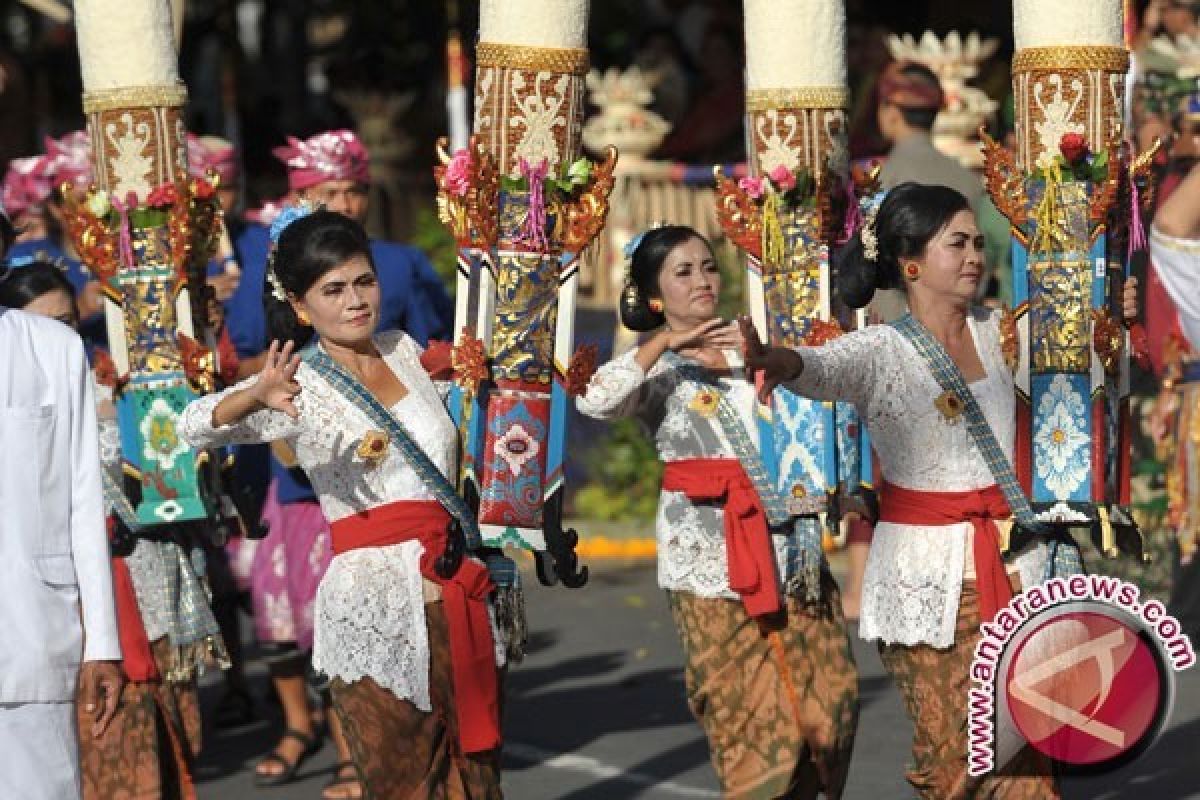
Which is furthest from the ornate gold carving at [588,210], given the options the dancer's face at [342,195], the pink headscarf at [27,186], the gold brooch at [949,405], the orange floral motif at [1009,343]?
the pink headscarf at [27,186]

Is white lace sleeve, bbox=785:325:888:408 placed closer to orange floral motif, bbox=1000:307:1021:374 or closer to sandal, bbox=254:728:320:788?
orange floral motif, bbox=1000:307:1021:374

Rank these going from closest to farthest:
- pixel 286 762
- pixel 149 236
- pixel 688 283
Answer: pixel 688 283 → pixel 149 236 → pixel 286 762

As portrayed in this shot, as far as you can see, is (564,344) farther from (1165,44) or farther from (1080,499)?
(1165,44)

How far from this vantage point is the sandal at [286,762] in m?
9.38

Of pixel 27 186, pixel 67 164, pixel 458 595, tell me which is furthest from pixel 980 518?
pixel 27 186

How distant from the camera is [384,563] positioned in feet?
22.3

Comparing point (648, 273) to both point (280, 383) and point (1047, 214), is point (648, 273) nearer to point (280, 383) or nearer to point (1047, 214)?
point (1047, 214)

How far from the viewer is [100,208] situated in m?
7.98

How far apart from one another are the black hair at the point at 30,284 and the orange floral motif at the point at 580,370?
6.49ft

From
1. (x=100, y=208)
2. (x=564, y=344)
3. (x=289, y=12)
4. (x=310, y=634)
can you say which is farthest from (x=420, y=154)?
(x=564, y=344)

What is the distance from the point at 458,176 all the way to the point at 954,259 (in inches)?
49.2

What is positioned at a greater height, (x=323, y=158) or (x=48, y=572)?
(x=323, y=158)

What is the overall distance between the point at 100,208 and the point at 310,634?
2056 millimetres

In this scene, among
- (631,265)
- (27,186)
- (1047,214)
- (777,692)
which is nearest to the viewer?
(1047,214)
